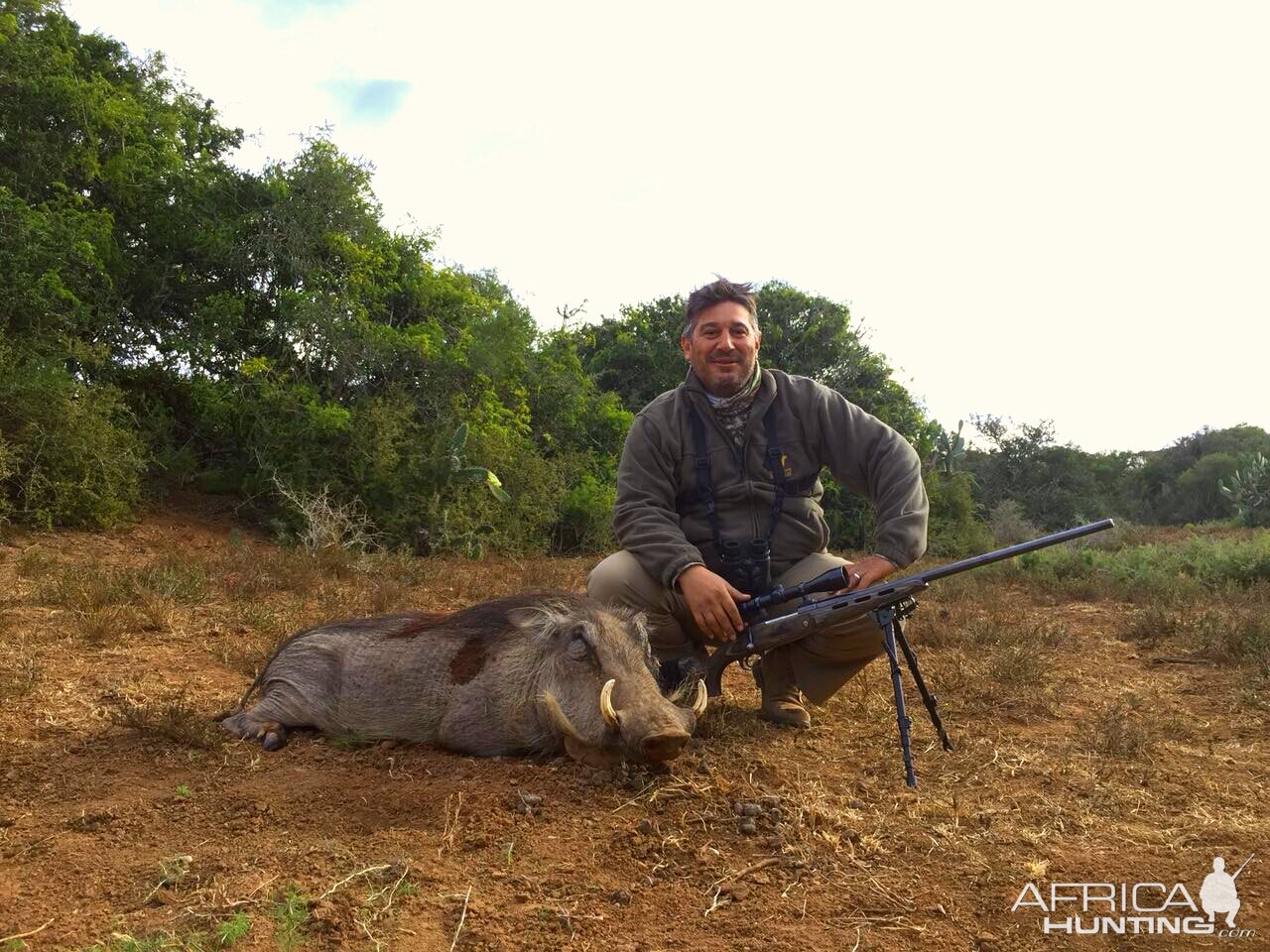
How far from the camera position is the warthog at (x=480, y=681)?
133 inches

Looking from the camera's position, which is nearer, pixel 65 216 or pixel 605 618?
pixel 605 618

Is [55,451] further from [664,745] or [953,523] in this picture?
[953,523]

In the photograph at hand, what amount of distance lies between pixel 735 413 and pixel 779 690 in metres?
1.38

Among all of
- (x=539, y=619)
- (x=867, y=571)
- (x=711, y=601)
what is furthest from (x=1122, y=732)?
(x=539, y=619)

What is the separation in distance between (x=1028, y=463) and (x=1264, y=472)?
304 inches

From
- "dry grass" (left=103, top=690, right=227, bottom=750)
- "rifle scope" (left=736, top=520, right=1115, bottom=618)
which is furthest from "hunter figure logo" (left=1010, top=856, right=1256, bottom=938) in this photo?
"dry grass" (left=103, top=690, right=227, bottom=750)

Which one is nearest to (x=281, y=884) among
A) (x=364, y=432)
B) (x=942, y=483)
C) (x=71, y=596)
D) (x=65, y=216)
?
(x=71, y=596)

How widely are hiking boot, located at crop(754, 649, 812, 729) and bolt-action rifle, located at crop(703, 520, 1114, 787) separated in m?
0.43

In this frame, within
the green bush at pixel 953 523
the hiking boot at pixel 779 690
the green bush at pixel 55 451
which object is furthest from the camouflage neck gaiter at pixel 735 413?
the green bush at pixel 953 523

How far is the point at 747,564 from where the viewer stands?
425 centimetres

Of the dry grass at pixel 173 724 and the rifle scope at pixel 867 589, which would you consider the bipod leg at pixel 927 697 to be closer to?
the rifle scope at pixel 867 589

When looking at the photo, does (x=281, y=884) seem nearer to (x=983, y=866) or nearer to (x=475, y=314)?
(x=983, y=866)

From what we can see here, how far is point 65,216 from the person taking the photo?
1325 centimetres

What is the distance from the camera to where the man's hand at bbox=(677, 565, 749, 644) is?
375cm
